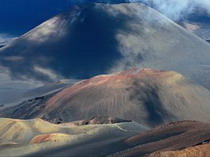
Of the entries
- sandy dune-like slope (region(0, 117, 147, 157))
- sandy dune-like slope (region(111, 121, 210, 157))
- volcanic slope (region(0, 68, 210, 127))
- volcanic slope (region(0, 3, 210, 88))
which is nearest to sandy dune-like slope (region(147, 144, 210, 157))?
sandy dune-like slope (region(111, 121, 210, 157))

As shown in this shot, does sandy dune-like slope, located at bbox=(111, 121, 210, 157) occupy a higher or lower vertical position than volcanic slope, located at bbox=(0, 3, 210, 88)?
lower

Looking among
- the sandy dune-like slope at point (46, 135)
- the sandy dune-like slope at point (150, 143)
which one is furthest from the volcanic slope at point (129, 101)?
Answer: the sandy dune-like slope at point (150, 143)

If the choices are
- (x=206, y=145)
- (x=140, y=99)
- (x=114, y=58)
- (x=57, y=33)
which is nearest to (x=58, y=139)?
(x=206, y=145)

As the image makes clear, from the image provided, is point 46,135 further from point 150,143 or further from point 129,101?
point 129,101

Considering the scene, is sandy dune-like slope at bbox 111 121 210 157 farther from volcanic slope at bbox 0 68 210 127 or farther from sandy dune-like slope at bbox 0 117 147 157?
volcanic slope at bbox 0 68 210 127

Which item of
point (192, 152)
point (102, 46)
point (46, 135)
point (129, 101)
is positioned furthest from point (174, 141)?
point (102, 46)

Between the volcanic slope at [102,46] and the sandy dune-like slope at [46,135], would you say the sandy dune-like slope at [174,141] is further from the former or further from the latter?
the volcanic slope at [102,46]

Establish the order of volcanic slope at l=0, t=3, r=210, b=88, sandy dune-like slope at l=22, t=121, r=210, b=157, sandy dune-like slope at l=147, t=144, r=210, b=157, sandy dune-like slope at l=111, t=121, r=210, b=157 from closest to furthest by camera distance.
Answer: sandy dune-like slope at l=147, t=144, r=210, b=157 → sandy dune-like slope at l=111, t=121, r=210, b=157 → sandy dune-like slope at l=22, t=121, r=210, b=157 → volcanic slope at l=0, t=3, r=210, b=88
